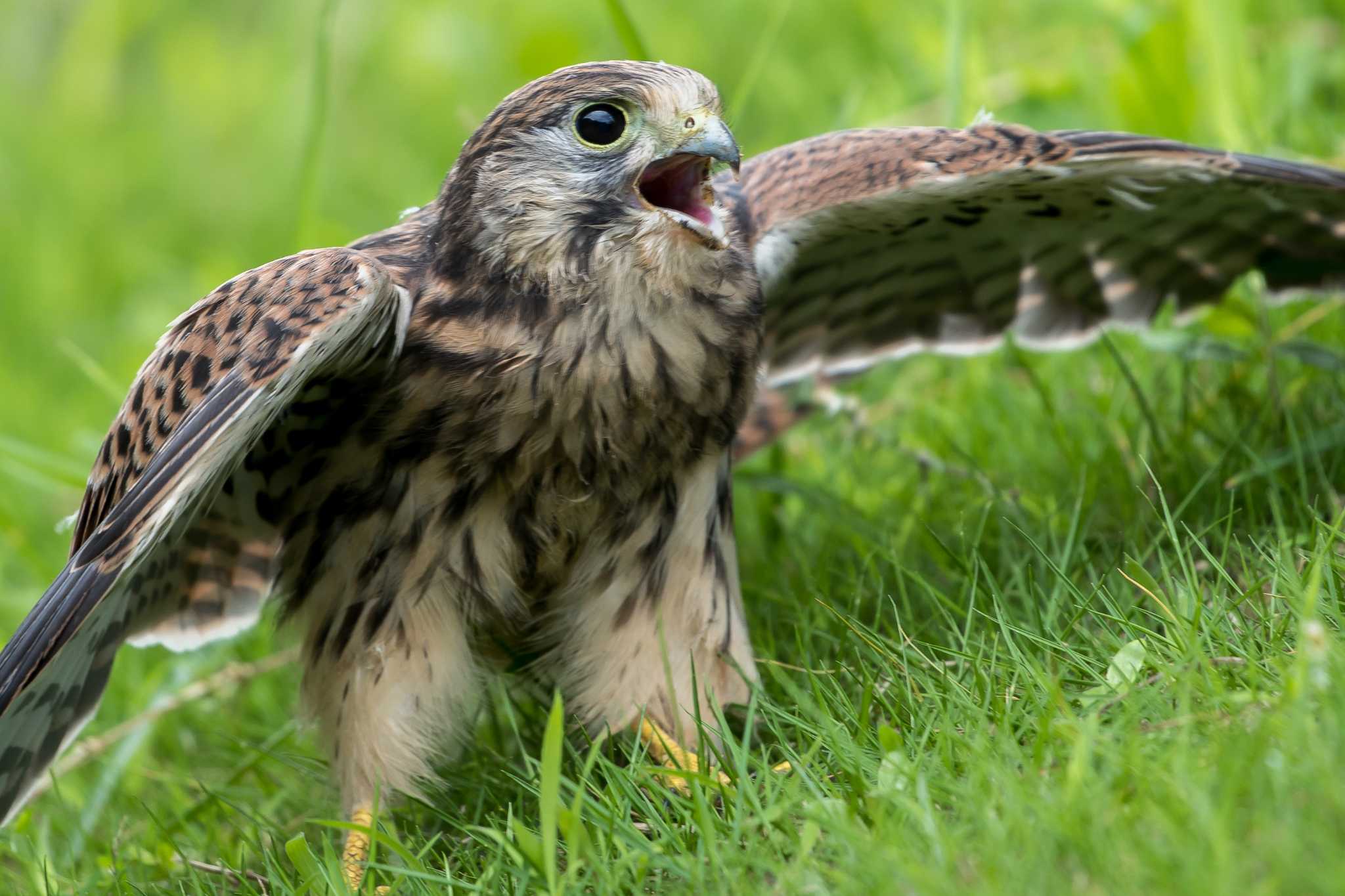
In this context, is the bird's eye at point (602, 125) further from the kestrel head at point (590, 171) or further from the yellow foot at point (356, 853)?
the yellow foot at point (356, 853)

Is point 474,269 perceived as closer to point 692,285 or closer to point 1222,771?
point 692,285

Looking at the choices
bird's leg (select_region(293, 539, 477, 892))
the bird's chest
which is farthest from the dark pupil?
bird's leg (select_region(293, 539, 477, 892))

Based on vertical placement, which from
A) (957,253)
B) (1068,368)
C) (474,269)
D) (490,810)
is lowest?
(490,810)

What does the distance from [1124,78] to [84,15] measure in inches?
298

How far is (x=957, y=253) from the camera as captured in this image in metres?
4.22

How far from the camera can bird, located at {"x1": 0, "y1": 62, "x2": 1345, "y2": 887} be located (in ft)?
10.2

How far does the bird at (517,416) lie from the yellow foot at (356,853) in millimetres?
11

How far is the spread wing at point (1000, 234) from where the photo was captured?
3.67 meters

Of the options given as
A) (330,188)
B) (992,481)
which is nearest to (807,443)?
(992,481)

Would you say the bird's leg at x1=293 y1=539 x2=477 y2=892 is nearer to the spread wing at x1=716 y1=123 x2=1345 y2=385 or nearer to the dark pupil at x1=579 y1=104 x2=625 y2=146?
the dark pupil at x1=579 y1=104 x2=625 y2=146

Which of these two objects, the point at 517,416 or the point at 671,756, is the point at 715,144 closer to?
the point at 517,416

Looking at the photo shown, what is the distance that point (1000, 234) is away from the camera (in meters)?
4.12

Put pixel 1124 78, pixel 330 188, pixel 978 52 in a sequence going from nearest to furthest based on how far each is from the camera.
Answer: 1. pixel 1124 78
2. pixel 978 52
3. pixel 330 188

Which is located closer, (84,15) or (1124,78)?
(1124,78)
